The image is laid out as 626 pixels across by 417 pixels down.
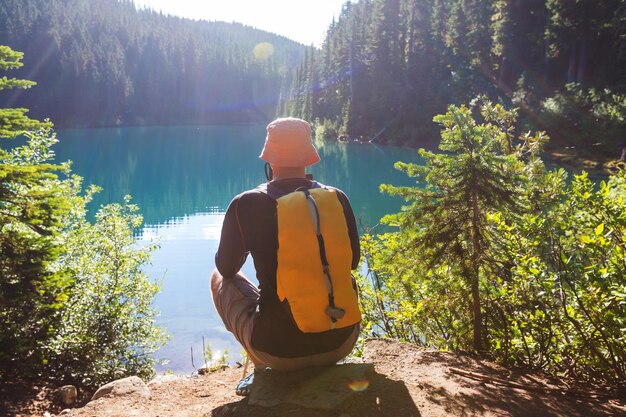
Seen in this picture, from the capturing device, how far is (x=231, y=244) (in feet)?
9.34

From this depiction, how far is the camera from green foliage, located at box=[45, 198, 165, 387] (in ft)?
19.7

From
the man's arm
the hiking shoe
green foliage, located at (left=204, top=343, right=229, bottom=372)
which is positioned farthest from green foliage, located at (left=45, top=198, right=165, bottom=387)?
the man's arm

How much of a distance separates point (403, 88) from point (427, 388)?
187 feet

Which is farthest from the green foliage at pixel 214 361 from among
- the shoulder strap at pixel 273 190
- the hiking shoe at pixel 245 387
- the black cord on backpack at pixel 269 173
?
the shoulder strap at pixel 273 190

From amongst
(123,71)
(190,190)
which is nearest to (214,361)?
(190,190)

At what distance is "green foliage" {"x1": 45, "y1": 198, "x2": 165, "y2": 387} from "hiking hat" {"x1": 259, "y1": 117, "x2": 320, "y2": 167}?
12.9 ft

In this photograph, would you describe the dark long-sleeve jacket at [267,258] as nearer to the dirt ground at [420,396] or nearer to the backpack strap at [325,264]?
the backpack strap at [325,264]

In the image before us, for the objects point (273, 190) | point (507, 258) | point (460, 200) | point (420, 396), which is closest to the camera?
point (273, 190)

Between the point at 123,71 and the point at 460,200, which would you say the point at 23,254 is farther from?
the point at 123,71

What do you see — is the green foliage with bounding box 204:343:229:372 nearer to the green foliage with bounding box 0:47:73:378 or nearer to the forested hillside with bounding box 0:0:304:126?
the green foliage with bounding box 0:47:73:378

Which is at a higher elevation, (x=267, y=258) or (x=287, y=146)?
(x=287, y=146)

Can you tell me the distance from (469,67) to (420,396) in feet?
156

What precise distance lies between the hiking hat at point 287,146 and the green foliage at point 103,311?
393 centimetres

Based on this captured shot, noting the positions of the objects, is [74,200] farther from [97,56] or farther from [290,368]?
[97,56]
